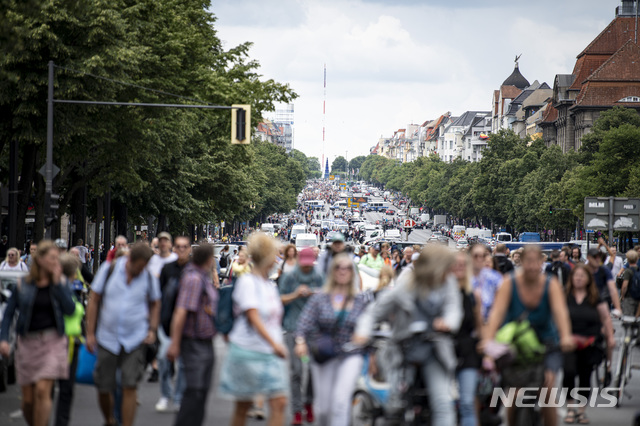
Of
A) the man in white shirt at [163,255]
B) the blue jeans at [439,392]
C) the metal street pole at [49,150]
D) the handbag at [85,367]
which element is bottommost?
the handbag at [85,367]

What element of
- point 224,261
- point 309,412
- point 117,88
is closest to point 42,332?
point 309,412

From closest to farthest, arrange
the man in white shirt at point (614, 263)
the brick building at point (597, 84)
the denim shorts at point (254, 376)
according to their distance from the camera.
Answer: the denim shorts at point (254, 376), the man in white shirt at point (614, 263), the brick building at point (597, 84)

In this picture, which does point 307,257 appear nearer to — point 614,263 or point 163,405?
point 163,405

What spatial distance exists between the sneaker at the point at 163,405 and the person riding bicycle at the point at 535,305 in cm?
437

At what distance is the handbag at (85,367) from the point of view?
31.8ft

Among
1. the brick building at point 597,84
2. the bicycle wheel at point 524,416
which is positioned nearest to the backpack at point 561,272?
the bicycle wheel at point 524,416

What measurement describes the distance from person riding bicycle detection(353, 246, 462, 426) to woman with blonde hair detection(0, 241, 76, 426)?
104 inches

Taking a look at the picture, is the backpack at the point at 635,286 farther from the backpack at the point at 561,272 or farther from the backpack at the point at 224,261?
the backpack at the point at 224,261

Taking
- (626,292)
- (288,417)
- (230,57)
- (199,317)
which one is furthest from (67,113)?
(199,317)

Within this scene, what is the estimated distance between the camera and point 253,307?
7430 millimetres

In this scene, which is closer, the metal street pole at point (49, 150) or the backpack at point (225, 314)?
the backpack at point (225, 314)

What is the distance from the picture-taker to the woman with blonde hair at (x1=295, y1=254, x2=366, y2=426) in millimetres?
7645

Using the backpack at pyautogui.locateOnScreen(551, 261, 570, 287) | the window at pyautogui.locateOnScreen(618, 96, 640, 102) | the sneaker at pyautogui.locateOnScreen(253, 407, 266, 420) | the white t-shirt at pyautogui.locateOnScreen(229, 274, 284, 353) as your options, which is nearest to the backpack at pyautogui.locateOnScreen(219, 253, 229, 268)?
the backpack at pyautogui.locateOnScreen(551, 261, 570, 287)

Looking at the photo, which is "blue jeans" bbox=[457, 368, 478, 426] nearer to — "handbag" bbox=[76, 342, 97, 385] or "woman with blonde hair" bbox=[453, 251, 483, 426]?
"woman with blonde hair" bbox=[453, 251, 483, 426]
